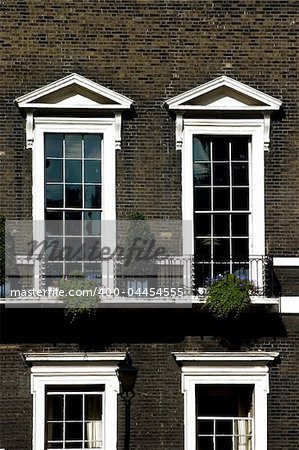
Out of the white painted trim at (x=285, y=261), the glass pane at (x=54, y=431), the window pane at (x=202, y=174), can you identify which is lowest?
the glass pane at (x=54, y=431)

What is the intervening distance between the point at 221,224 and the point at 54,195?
290 centimetres

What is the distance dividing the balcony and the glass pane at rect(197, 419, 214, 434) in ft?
6.84

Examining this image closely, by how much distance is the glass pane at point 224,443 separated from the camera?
931 inches

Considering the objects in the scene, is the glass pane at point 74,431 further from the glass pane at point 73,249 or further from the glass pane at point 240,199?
the glass pane at point 240,199

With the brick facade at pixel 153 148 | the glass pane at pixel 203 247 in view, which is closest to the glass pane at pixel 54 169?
the brick facade at pixel 153 148

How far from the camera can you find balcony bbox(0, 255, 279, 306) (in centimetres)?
2319

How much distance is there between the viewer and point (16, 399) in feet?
76.0

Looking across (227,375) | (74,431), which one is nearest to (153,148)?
(227,375)

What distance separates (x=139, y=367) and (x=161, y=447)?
137 cm

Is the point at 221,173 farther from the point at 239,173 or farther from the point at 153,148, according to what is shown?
the point at 153,148

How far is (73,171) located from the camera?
78.7 feet

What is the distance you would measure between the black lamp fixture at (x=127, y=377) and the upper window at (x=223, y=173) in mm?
1857

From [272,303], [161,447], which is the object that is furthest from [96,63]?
[161,447]

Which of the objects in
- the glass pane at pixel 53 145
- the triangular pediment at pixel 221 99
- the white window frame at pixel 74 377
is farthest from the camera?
the glass pane at pixel 53 145
